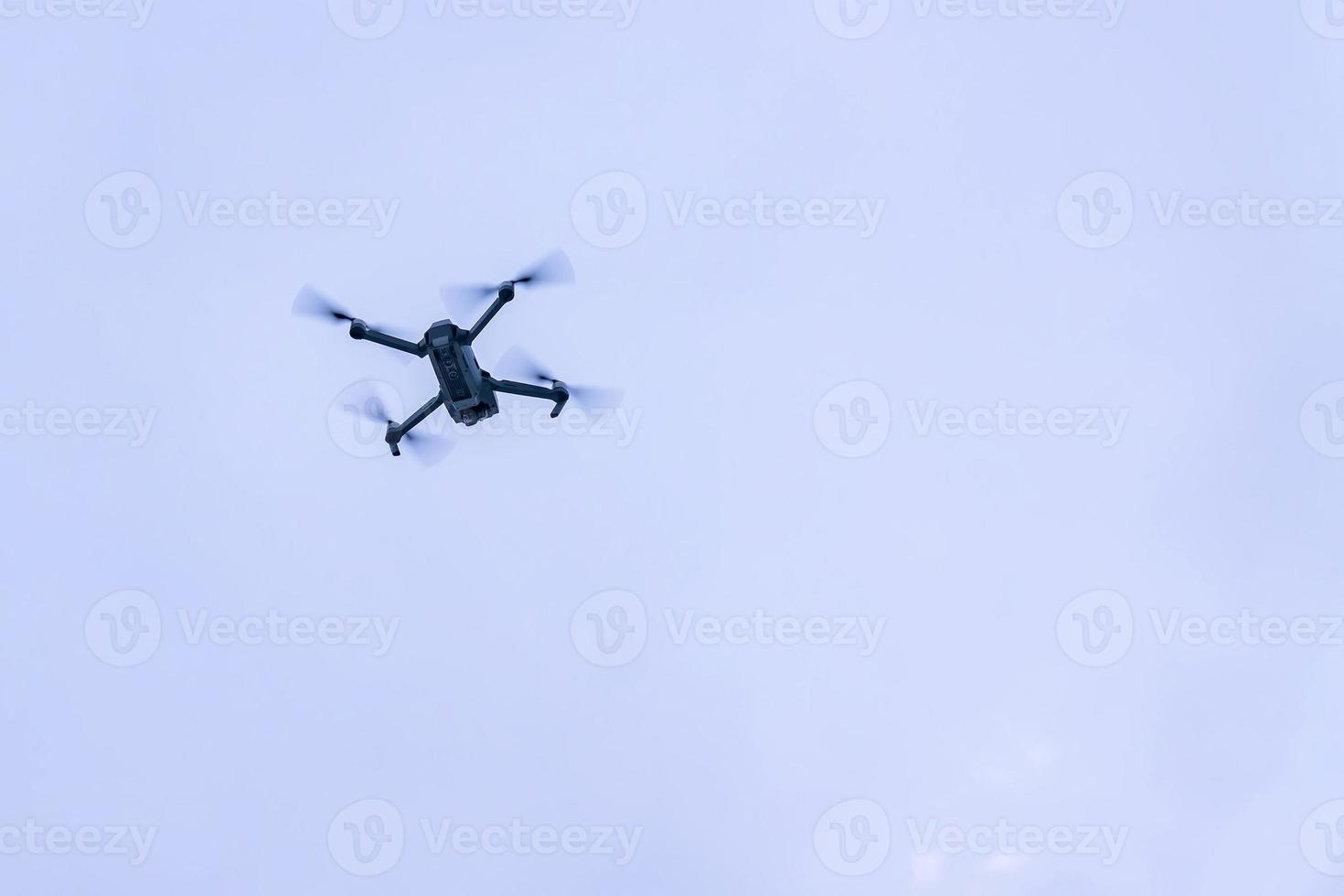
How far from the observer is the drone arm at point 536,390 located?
25000 millimetres

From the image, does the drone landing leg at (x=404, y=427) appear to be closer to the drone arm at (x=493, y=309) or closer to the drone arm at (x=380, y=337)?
the drone arm at (x=380, y=337)

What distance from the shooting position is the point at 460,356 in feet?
78.1

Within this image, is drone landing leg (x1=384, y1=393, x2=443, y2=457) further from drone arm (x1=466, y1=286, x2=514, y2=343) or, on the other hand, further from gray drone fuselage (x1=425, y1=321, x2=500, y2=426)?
drone arm (x1=466, y1=286, x2=514, y2=343)

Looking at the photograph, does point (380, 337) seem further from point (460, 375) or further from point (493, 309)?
point (493, 309)

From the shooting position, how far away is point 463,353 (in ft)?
78.4

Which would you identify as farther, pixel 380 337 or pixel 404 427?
pixel 404 427

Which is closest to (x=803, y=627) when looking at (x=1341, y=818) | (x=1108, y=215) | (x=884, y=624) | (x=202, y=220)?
(x=884, y=624)

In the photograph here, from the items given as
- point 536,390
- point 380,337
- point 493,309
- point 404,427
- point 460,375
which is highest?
point 493,309

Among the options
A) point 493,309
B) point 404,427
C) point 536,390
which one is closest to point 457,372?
point 493,309

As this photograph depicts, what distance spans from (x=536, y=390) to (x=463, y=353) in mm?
2155

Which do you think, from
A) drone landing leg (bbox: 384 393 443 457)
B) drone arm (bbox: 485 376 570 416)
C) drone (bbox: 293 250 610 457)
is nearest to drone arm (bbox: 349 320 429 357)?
drone (bbox: 293 250 610 457)

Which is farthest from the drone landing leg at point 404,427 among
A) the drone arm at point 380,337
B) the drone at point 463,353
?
the drone arm at point 380,337

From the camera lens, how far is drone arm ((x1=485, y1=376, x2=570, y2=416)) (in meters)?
25.0

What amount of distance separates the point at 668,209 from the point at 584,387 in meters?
7.32
